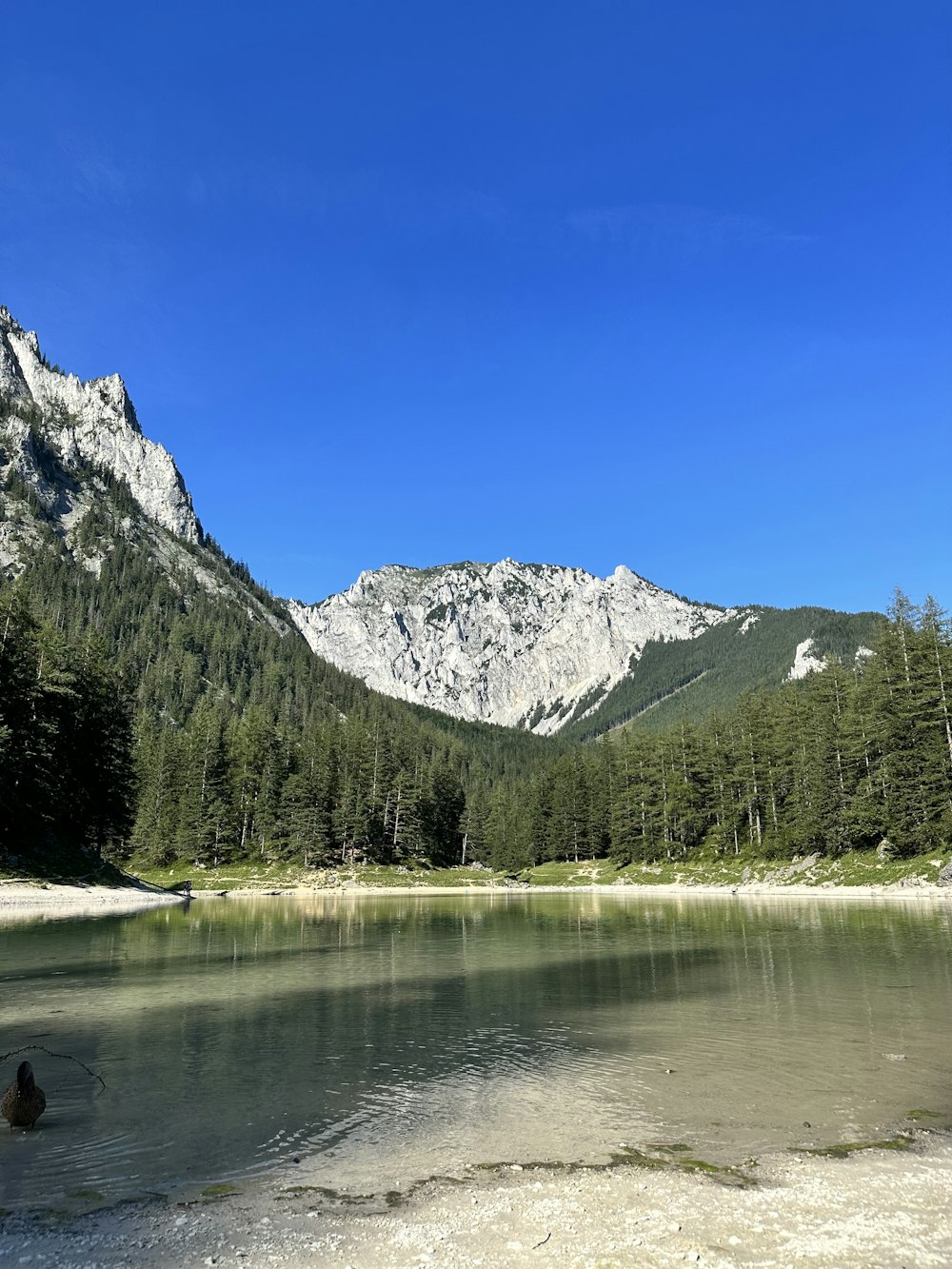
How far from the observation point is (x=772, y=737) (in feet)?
Result: 303

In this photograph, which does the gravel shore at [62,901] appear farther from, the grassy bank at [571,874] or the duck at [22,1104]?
the duck at [22,1104]

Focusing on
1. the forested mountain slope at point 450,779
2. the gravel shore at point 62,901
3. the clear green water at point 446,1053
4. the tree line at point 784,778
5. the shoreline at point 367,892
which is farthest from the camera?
the tree line at point 784,778

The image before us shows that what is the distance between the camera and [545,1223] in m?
8.70

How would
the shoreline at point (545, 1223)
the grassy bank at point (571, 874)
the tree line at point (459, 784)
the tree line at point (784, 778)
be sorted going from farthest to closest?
1. the grassy bank at point (571, 874)
2. the tree line at point (784, 778)
3. the tree line at point (459, 784)
4. the shoreline at point (545, 1223)

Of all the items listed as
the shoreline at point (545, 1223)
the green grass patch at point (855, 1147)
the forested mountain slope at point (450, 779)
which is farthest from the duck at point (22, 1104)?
the forested mountain slope at point (450, 779)

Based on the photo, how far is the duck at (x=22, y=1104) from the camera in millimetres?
12266

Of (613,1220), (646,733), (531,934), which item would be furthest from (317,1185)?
(646,733)

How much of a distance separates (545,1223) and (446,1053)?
8.81 m

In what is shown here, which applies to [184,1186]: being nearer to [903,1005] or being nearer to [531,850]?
[903,1005]

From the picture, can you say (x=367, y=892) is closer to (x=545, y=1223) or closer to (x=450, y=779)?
(x=450, y=779)

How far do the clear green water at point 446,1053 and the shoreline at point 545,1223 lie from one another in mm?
781

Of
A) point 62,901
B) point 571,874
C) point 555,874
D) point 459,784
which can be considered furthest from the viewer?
point 459,784

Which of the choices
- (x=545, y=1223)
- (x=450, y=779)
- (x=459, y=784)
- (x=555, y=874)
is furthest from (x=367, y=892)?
A: (x=545, y=1223)

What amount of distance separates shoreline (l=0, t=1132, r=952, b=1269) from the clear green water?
78 cm
